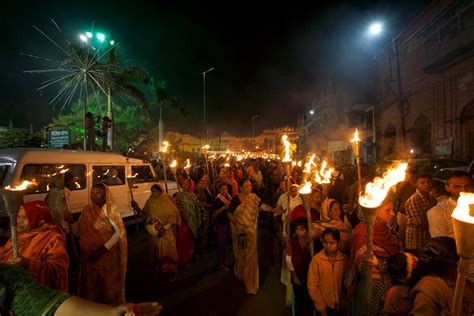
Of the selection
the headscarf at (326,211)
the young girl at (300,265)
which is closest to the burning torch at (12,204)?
the young girl at (300,265)

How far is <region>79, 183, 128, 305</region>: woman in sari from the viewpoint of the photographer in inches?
167

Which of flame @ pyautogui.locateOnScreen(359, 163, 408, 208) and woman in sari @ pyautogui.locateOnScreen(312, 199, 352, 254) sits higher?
flame @ pyautogui.locateOnScreen(359, 163, 408, 208)

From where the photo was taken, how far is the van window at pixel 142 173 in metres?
10.3

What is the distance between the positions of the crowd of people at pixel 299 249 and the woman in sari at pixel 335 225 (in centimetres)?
2

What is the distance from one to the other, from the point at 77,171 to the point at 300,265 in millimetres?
6662

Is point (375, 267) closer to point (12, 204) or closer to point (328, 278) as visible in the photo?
point (328, 278)

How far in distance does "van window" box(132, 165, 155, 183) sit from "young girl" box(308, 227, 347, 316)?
797cm

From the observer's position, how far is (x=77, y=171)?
8.12 meters

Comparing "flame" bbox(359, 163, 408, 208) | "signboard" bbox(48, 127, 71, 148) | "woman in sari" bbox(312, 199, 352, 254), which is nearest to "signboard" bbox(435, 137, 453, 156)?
"woman in sari" bbox(312, 199, 352, 254)

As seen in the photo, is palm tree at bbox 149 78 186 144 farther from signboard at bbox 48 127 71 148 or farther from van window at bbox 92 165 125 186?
van window at bbox 92 165 125 186

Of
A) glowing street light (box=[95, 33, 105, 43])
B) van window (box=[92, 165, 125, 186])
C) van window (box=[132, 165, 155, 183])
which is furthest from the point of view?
glowing street light (box=[95, 33, 105, 43])

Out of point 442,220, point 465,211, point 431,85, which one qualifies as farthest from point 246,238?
point 431,85

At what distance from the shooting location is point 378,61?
26953 millimetres

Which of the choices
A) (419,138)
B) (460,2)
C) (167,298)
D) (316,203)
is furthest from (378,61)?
(167,298)
